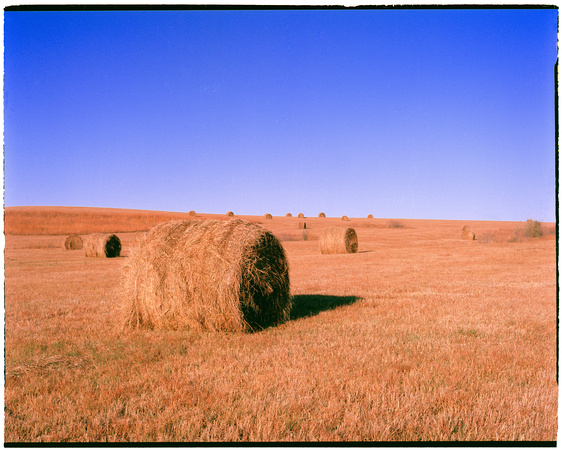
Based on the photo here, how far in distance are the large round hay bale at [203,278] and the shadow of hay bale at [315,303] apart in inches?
28.7

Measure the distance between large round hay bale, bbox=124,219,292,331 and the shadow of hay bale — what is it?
→ 0.73 metres

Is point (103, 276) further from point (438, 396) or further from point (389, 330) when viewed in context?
point (438, 396)

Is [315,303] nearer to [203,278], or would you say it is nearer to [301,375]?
[203,278]

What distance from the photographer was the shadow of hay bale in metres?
8.52

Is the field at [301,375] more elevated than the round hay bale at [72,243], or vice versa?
the round hay bale at [72,243]

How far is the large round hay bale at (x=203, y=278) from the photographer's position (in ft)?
22.8

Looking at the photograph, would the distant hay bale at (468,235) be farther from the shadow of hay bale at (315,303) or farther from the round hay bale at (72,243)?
the shadow of hay bale at (315,303)

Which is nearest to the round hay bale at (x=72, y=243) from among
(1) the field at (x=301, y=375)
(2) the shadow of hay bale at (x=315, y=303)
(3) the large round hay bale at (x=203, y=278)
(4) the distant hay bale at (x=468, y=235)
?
(1) the field at (x=301, y=375)

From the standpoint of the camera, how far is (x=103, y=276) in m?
15.0

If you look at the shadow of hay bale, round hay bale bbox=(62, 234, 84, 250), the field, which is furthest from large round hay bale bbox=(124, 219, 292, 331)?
round hay bale bbox=(62, 234, 84, 250)

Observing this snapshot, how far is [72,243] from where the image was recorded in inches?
1214

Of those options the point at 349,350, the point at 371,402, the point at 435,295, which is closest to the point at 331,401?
the point at 371,402

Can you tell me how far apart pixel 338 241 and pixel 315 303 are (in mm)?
17480

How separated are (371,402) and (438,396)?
67cm
